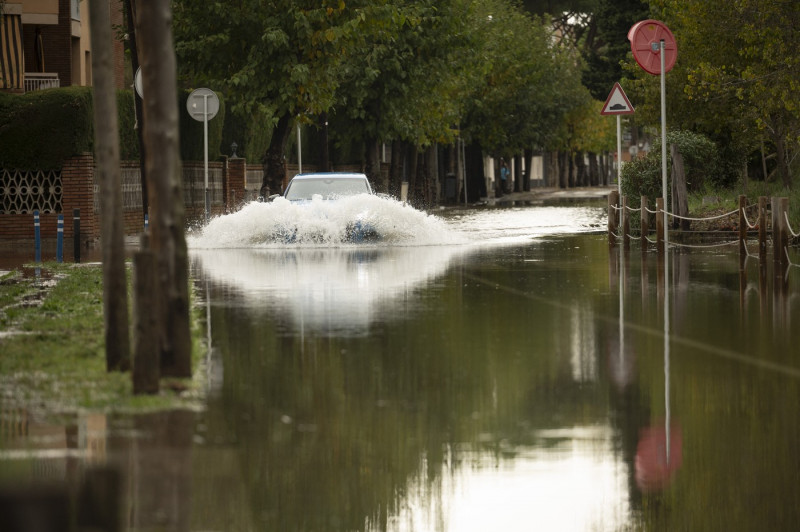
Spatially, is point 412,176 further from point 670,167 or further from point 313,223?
point 313,223

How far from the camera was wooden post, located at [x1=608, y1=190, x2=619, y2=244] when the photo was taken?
29900 mm

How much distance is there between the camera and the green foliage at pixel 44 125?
1342 inches

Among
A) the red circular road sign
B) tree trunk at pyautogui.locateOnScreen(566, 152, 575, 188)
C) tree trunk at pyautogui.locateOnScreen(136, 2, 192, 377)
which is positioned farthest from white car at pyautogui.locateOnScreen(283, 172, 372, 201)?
tree trunk at pyautogui.locateOnScreen(566, 152, 575, 188)

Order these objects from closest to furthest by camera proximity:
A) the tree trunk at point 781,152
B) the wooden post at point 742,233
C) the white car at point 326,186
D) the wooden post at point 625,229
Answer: the wooden post at point 742,233
the wooden post at point 625,229
the white car at point 326,186
the tree trunk at point 781,152

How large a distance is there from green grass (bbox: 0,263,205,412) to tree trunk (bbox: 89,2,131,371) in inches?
10.8

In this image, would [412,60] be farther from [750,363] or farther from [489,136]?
[750,363]

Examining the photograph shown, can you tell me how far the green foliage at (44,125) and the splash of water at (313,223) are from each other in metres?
5.16

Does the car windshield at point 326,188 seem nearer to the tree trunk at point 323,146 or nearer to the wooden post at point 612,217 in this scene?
the wooden post at point 612,217

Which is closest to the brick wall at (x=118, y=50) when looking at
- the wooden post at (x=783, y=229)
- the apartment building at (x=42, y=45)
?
the apartment building at (x=42, y=45)

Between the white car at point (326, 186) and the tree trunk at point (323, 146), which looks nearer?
the white car at point (326, 186)

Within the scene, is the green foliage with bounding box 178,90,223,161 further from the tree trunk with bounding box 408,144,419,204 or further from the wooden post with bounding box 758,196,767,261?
the wooden post with bounding box 758,196,767,261

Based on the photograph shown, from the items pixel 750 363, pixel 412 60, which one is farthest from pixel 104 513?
pixel 412 60

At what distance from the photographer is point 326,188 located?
3172 centimetres

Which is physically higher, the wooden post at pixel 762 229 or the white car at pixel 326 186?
the white car at pixel 326 186
